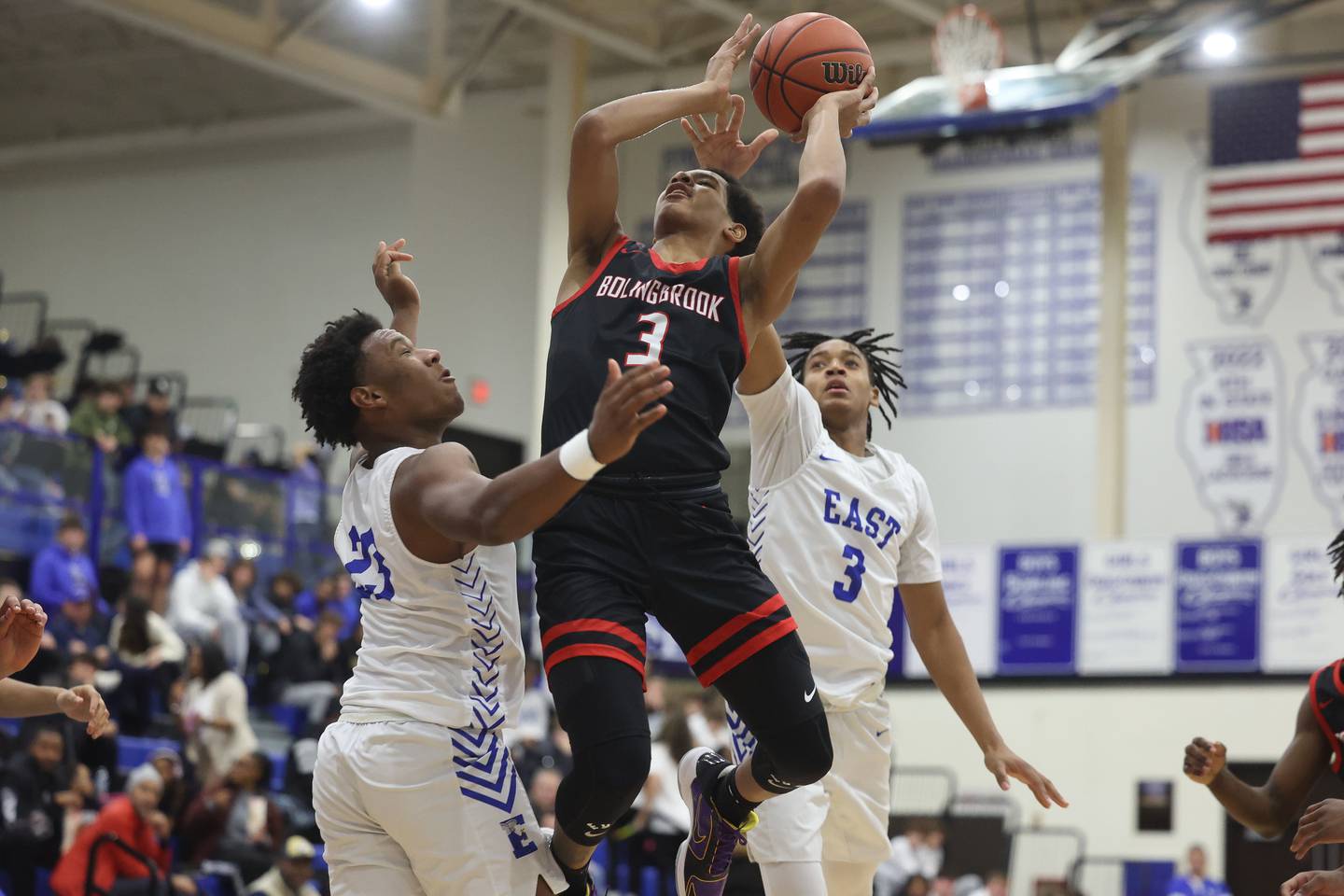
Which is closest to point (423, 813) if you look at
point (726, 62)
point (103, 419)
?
point (726, 62)

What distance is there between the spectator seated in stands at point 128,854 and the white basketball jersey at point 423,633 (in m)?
5.56

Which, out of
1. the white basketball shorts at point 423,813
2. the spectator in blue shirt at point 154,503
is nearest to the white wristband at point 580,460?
the white basketball shorts at point 423,813

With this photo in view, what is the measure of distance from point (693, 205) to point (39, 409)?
473 inches

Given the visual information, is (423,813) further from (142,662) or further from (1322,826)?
(142,662)

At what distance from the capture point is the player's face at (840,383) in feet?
20.2

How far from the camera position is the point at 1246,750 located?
16.8 m

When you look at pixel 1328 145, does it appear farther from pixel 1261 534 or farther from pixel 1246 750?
pixel 1246 750

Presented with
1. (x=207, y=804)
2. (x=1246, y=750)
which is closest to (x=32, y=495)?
(x=207, y=804)

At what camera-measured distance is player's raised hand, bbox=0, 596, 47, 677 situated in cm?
487

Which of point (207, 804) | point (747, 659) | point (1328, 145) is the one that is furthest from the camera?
point (1328, 145)

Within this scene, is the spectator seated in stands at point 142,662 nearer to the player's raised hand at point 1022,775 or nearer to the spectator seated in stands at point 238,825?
the spectator seated in stands at point 238,825

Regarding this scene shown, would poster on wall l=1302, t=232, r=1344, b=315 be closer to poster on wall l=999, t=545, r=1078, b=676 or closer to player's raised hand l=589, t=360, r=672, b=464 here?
poster on wall l=999, t=545, r=1078, b=676

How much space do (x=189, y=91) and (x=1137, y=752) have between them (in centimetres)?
1463

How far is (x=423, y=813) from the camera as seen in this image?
172 inches
